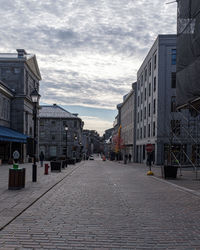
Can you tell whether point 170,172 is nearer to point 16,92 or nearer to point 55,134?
point 16,92

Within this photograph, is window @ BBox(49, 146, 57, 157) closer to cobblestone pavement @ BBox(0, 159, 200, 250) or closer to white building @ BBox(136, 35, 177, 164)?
white building @ BBox(136, 35, 177, 164)

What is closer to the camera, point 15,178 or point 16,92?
point 15,178

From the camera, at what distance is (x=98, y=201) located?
1075 centimetres

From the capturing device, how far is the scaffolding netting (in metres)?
20.1

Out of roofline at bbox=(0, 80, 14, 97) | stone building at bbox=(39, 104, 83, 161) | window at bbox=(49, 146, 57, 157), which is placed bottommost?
window at bbox=(49, 146, 57, 157)

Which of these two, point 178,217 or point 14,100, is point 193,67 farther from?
point 14,100

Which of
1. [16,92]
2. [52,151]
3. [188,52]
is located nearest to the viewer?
[188,52]

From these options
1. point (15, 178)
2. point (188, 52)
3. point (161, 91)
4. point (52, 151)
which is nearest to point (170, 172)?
Answer: point (188, 52)

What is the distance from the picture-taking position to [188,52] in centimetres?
2170

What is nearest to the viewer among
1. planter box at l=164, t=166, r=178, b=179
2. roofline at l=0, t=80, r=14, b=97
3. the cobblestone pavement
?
the cobblestone pavement

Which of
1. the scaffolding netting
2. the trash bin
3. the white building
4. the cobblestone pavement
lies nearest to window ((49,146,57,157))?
the white building

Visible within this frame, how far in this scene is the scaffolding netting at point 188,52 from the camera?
20.1 metres

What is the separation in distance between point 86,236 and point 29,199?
4.71 meters

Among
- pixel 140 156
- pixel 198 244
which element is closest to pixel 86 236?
pixel 198 244
